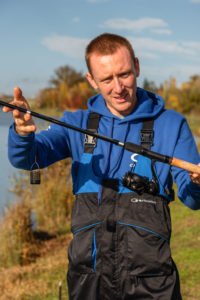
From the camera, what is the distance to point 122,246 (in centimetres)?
246

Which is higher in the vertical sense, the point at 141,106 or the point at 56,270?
the point at 141,106

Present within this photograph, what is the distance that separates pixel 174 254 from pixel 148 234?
15.0ft

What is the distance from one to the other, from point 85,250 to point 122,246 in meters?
0.24

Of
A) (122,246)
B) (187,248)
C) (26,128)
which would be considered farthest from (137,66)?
(187,248)

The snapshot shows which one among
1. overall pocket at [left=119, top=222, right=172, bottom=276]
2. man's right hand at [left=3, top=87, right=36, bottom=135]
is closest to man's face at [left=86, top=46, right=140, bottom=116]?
man's right hand at [left=3, top=87, right=36, bottom=135]

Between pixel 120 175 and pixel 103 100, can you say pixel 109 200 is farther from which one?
pixel 103 100

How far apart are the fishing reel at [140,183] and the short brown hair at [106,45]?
2.63 ft

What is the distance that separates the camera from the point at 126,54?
2625 mm

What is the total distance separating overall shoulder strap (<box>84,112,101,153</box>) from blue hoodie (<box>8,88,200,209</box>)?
3cm

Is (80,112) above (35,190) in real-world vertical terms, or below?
above

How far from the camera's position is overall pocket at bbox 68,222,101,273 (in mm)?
2516

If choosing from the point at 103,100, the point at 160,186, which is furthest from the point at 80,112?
the point at 160,186

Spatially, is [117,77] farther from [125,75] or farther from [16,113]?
[16,113]

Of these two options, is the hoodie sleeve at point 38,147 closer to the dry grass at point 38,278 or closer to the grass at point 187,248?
the grass at point 187,248
